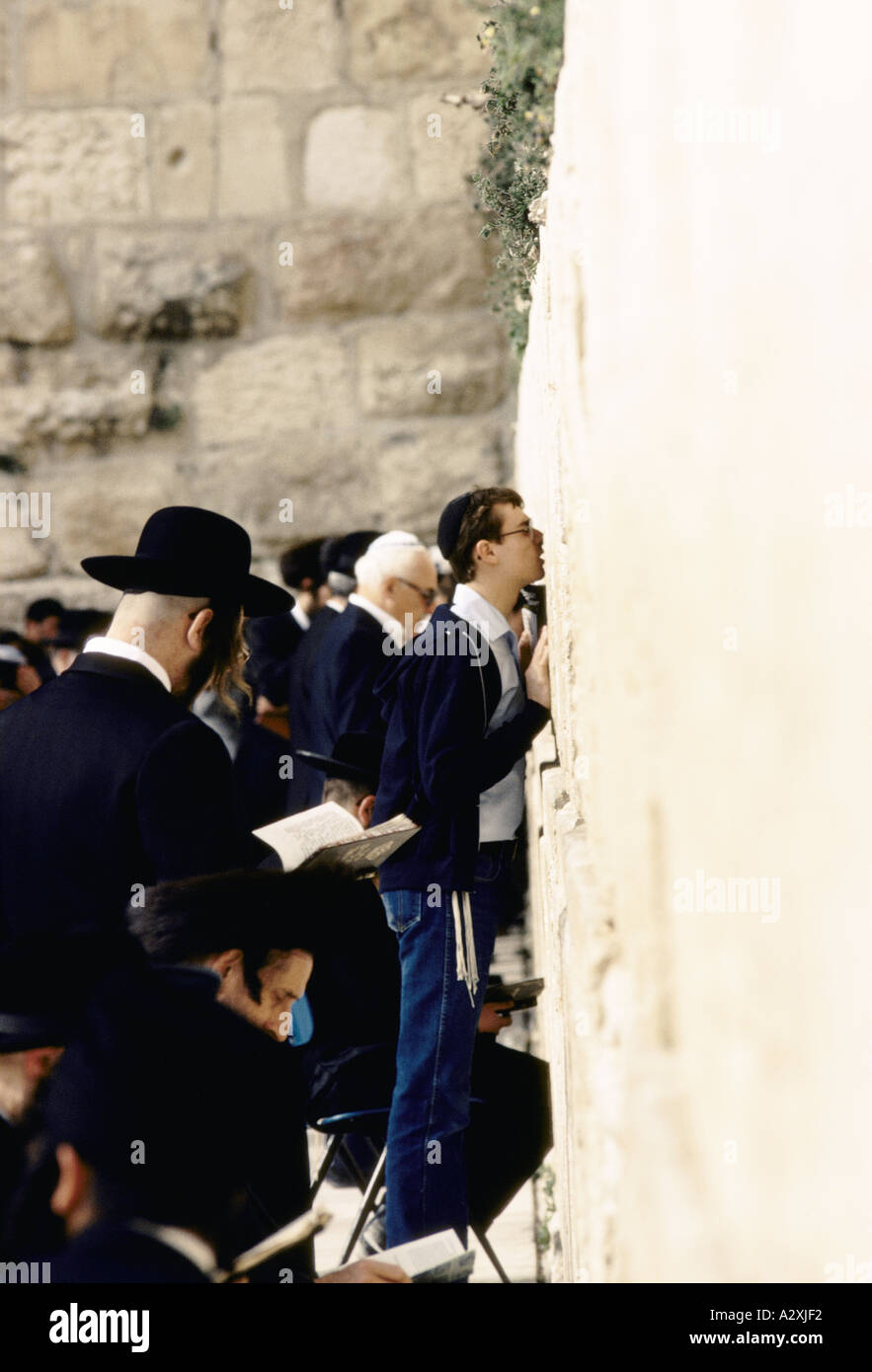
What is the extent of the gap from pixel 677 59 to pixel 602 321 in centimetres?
42

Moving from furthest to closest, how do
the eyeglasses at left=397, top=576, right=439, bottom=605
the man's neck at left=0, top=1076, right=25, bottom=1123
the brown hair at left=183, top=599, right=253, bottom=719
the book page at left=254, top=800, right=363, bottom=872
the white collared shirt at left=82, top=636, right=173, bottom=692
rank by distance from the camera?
the eyeglasses at left=397, top=576, right=439, bottom=605 → the brown hair at left=183, top=599, right=253, bottom=719 → the white collared shirt at left=82, top=636, right=173, bottom=692 → the book page at left=254, top=800, right=363, bottom=872 → the man's neck at left=0, top=1076, right=25, bottom=1123

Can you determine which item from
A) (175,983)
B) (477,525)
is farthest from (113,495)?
(175,983)

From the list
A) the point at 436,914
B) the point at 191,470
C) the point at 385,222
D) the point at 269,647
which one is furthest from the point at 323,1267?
the point at 385,222

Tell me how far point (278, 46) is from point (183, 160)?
0.74 metres

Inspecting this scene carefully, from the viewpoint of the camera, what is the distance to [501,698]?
131 inches

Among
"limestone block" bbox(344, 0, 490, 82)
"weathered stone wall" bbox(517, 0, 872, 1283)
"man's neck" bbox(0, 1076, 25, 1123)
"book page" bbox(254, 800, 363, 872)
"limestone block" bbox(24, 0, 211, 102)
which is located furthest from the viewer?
"limestone block" bbox(24, 0, 211, 102)

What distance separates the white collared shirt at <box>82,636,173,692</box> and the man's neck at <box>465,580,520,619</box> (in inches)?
38.1

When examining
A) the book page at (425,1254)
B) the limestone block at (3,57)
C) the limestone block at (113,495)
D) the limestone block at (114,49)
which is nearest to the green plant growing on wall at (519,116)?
the book page at (425,1254)

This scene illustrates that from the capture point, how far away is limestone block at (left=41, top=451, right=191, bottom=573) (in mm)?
7379

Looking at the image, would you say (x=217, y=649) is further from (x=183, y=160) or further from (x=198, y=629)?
(x=183, y=160)

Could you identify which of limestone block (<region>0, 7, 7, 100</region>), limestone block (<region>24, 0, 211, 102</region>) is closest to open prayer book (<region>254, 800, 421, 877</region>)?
limestone block (<region>24, 0, 211, 102</region>)

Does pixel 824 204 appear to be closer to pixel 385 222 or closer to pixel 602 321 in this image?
pixel 602 321

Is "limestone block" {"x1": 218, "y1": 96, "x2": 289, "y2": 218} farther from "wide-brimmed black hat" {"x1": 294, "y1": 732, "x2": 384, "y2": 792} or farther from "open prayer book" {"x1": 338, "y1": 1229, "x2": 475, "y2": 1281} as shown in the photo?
"open prayer book" {"x1": 338, "y1": 1229, "x2": 475, "y2": 1281}

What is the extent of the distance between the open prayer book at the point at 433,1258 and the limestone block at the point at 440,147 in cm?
599
